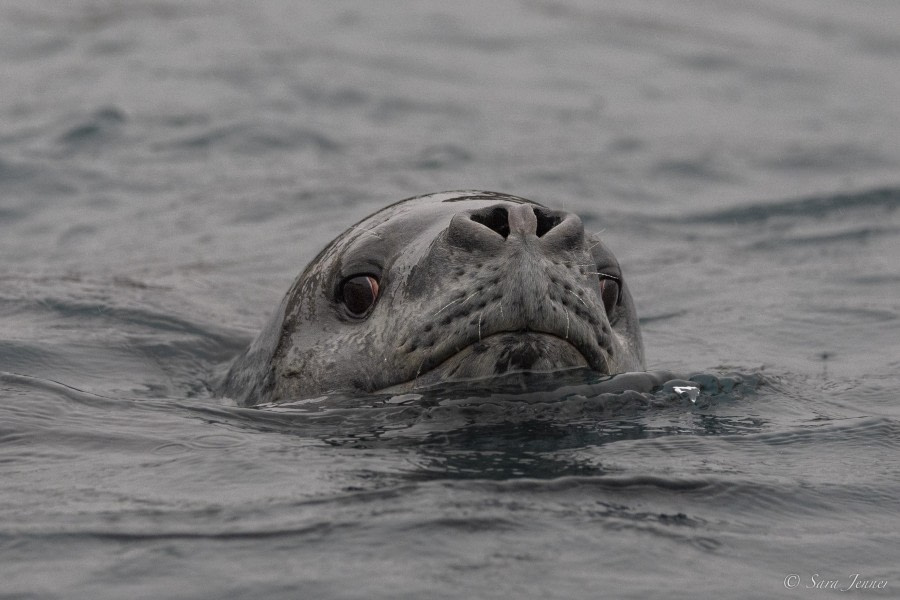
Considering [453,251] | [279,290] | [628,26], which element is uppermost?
[628,26]

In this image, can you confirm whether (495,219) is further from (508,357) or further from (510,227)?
(508,357)

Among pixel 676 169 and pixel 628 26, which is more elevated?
pixel 628 26

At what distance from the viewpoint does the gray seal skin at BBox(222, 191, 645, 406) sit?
4574 mm

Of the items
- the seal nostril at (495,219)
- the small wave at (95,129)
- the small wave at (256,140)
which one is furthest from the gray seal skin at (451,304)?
the small wave at (95,129)

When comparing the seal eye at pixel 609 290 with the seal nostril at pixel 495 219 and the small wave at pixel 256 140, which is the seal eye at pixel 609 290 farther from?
the small wave at pixel 256 140

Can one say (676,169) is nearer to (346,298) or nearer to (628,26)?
(628,26)

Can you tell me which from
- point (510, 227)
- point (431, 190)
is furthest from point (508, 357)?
point (431, 190)

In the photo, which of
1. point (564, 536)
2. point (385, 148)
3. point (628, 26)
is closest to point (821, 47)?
point (628, 26)

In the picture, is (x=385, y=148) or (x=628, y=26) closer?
(x=385, y=148)

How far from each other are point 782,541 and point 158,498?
1.76m

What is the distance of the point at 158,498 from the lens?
4.06m

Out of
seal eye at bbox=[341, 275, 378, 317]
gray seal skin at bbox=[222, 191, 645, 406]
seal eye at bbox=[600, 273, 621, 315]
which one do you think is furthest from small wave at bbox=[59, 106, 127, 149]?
seal eye at bbox=[600, 273, 621, 315]

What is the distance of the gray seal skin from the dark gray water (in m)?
0.18

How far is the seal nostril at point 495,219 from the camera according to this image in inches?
185
